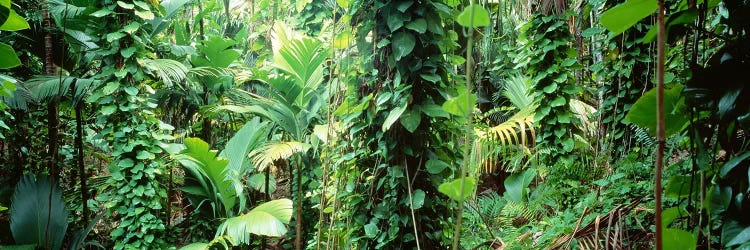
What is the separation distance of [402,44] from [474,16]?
1.17m

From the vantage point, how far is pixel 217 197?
4.79 metres

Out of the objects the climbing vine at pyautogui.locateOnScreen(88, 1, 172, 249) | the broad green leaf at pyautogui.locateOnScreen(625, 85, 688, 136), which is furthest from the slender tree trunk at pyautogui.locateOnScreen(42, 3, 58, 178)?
the broad green leaf at pyautogui.locateOnScreen(625, 85, 688, 136)

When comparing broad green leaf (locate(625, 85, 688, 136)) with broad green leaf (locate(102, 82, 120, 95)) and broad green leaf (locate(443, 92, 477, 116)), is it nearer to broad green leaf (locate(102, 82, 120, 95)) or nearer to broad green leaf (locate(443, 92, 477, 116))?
broad green leaf (locate(443, 92, 477, 116))

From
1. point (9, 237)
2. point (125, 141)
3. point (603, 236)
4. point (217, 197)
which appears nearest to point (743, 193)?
point (603, 236)

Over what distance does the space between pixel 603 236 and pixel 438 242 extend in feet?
2.22

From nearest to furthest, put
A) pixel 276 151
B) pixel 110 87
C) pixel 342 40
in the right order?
pixel 342 40 < pixel 110 87 < pixel 276 151

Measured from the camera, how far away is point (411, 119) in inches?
78.7

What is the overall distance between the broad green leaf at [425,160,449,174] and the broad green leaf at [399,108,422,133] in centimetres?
16

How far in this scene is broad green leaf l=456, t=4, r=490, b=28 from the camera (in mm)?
820

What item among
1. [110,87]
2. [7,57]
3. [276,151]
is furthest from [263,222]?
[7,57]

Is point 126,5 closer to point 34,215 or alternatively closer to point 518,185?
point 34,215

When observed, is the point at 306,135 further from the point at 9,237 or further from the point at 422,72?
the point at 422,72

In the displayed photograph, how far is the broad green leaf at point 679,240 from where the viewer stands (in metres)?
0.84

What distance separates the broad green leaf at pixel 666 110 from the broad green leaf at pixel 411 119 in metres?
0.98
